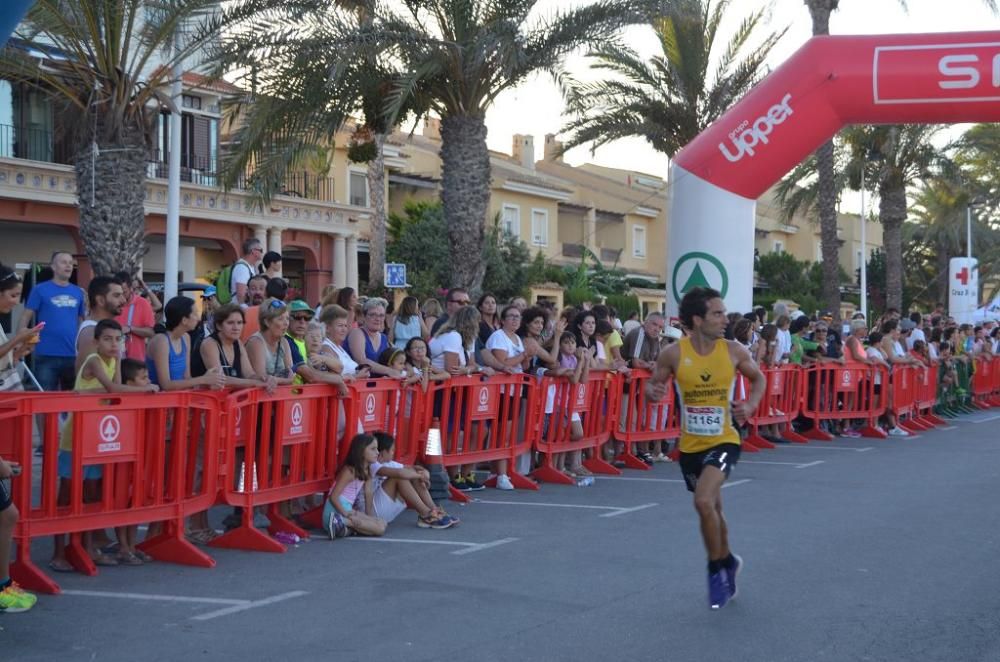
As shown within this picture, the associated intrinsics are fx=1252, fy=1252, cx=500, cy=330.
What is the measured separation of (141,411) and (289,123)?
9.77 meters

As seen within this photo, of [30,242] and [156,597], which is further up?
[30,242]

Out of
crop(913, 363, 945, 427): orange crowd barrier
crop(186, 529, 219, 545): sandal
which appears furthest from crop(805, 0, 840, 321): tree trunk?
crop(186, 529, 219, 545): sandal

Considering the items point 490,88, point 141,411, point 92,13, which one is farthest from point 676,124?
point 141,411

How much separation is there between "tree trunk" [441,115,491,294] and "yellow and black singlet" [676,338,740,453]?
1051 centimetres

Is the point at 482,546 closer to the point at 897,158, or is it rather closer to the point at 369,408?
the point at 369,408

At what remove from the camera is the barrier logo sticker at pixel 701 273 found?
15.9 metres

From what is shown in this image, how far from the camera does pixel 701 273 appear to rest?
16016 millimetres

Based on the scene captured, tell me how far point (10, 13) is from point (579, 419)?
28.5ft

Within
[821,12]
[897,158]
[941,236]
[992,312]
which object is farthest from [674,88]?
[941,236]

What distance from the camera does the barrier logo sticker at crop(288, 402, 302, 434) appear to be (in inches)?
361

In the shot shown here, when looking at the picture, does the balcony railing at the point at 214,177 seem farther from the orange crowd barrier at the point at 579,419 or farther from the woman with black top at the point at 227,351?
the woman with black top at the point at 227,351

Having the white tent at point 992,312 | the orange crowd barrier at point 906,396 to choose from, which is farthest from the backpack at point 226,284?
the white tent at point 992,312

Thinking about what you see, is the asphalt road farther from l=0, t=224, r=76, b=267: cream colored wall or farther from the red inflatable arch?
l=0, t=224, r=76, b=267: cream colored wall

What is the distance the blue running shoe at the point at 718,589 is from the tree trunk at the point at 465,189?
11.3m
